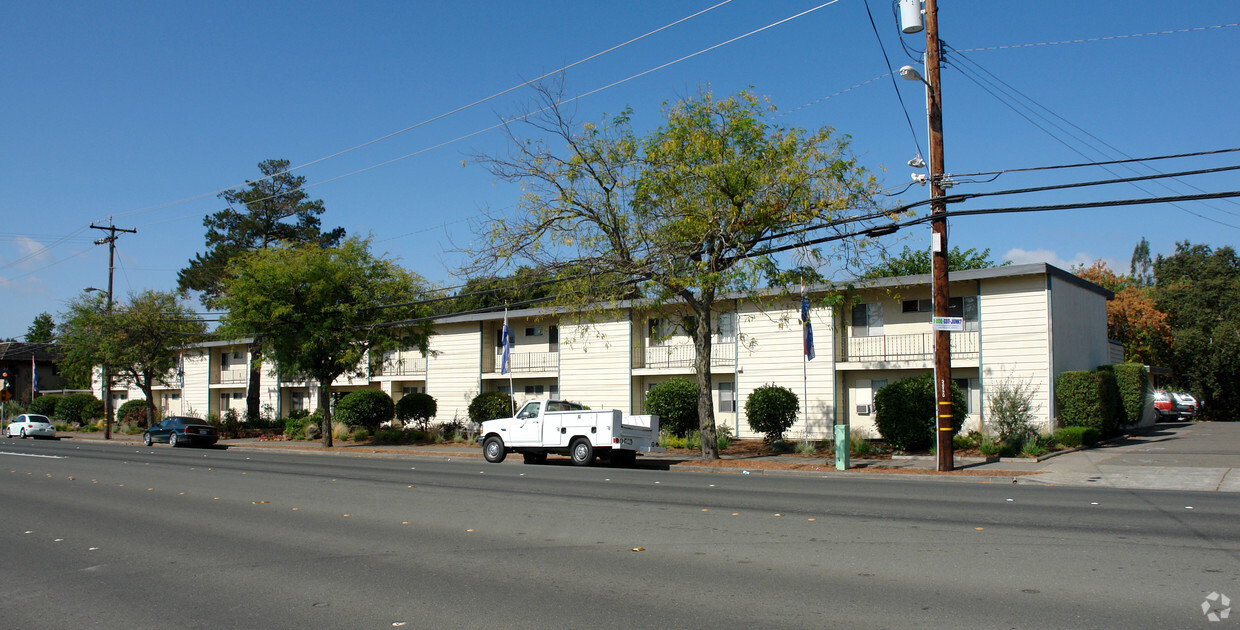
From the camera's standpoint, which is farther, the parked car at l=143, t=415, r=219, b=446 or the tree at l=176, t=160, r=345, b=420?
the tree at l=176, t=160, r=345, b=420

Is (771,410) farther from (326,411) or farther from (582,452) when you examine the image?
(326,411)

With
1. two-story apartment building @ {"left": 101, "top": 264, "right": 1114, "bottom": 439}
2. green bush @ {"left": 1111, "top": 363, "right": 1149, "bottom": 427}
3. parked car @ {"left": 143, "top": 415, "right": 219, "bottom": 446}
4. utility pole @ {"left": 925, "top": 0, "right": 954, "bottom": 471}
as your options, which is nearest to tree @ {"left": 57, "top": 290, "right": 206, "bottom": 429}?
parked car @ {"left": 143, "top": 415, "right": 219, "bottom": 446}

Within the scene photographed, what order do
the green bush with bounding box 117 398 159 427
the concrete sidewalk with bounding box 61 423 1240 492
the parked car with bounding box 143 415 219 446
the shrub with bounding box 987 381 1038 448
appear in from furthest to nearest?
the green bush with bounding box 117 398 159 427
the parked car with bounding box 143 415 219 446
the shrub with bounding box 987 381 1038 448
the concrete sidewalk with bounding box 61 423 1240 492

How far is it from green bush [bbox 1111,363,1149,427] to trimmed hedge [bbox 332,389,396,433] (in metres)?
29.5

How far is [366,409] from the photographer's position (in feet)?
122

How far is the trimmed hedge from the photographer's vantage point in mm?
37250

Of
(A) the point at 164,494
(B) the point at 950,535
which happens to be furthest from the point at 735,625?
(A) the point at 164,494

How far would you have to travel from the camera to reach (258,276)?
31062 mm

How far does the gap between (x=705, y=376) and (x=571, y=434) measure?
4019mm

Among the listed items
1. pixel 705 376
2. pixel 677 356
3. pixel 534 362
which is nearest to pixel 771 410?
pixel 705 376

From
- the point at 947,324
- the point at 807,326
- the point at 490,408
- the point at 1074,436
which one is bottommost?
the point at 1074,436

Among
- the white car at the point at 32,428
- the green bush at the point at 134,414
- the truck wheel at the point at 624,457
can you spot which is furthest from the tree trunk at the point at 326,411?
the green bush at the point at 134,414

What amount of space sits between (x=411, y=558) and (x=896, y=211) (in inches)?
557

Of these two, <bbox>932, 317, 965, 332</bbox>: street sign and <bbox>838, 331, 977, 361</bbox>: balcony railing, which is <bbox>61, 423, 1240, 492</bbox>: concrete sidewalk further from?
<bbox>838, 331, 977, 361</bbox>: balcony railing
